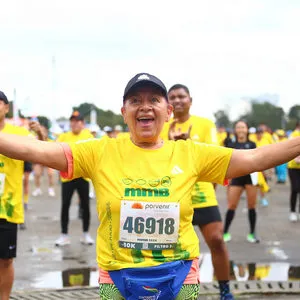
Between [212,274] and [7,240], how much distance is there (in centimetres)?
292

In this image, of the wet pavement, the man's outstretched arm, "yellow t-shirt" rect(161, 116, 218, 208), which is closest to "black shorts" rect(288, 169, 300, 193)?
the wet pavement

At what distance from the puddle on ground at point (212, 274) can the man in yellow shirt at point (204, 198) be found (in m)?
1.16

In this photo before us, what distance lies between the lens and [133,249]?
3.38 meters

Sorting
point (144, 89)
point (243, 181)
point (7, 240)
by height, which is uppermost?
point (144, 89)

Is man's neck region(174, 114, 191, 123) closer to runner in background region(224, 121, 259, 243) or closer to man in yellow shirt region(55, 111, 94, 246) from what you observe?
runner in background region(224, 121, 259, 243)

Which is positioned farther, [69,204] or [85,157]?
[69,204]

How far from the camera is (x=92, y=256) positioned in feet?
28.8

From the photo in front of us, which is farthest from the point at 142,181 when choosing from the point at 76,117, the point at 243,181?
the point at 76,117

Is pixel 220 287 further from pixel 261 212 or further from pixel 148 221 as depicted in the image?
pixel 261 212

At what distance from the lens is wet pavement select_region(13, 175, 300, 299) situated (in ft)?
24.5

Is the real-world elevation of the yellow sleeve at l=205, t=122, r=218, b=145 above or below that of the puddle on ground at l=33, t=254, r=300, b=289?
above

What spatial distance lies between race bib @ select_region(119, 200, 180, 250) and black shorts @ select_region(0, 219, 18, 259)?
7.91 ft

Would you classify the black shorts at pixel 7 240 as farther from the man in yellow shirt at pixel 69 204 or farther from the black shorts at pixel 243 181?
the black shorts at pixel 243 181

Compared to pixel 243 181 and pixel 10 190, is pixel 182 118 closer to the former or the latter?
pixel 10 190
